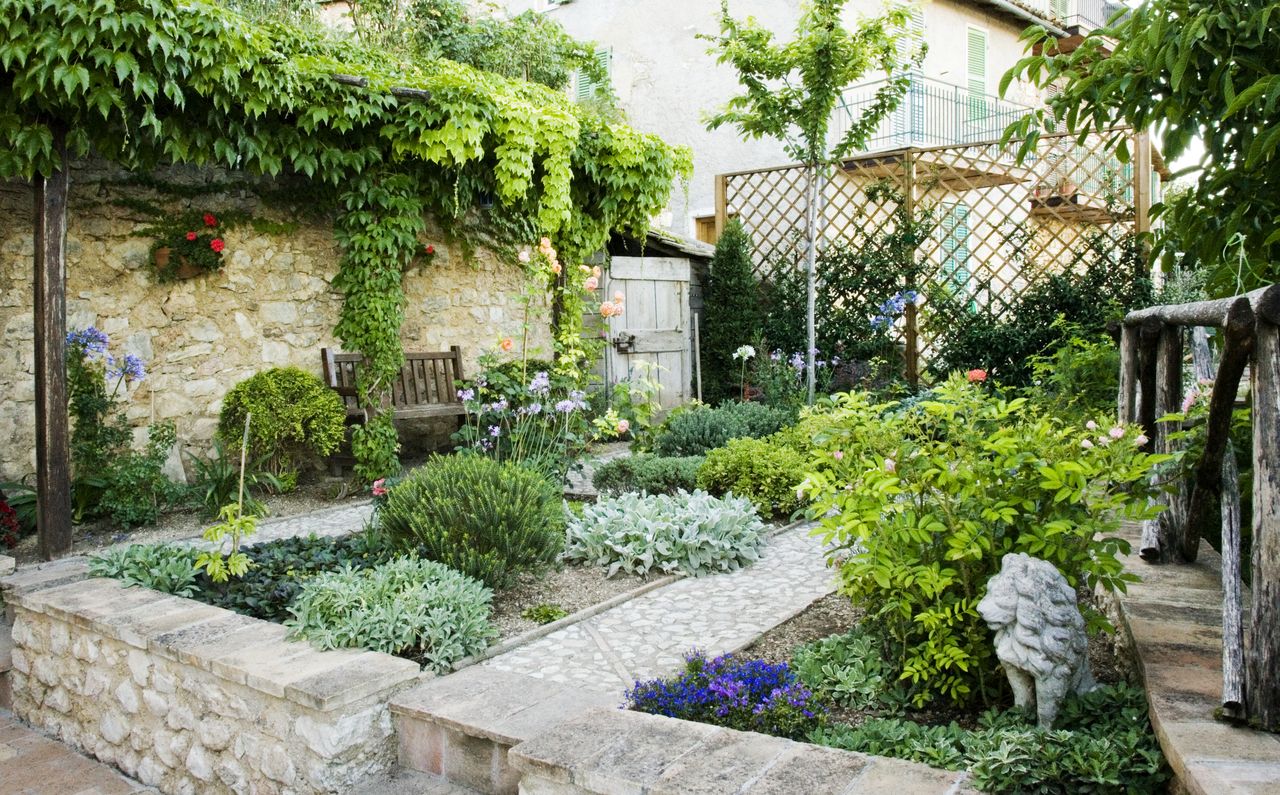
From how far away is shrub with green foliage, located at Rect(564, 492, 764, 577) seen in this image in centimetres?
439

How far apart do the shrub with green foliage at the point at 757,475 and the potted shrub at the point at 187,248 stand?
3483 mm

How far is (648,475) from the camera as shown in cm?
583

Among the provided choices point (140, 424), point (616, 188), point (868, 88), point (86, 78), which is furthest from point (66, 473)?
point (868, 88)

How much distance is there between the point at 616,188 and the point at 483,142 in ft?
4.33

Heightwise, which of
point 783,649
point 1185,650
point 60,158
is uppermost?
point 60,158

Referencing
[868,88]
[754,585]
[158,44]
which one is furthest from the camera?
[868,88]

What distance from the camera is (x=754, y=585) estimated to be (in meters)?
4.17

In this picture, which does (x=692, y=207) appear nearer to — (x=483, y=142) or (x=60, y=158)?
(x=483, y=142)

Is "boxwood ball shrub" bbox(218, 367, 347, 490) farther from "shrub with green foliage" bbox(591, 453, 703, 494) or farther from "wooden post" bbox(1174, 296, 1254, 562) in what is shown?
"wooden post" bbox(1174, 296, 1254, 562)

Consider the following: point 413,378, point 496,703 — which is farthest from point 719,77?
point 496,703

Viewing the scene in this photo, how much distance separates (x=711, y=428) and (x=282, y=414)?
9.61 ft

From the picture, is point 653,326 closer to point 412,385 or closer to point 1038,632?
point 412,385

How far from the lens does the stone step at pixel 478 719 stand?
2.59 m

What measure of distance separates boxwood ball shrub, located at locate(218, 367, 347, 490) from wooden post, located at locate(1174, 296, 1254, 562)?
4.96 metres
